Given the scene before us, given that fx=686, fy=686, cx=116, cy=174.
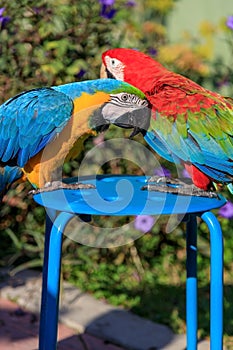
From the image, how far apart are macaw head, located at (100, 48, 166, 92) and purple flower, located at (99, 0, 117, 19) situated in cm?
80

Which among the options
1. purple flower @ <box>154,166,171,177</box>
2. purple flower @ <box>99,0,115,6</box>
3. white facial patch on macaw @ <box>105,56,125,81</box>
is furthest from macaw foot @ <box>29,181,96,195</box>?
purple flower @ <box>99,0,115,6</box>

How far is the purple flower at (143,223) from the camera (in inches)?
134

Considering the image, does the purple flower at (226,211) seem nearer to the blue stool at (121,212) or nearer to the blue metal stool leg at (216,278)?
the blue stool at (121,212)

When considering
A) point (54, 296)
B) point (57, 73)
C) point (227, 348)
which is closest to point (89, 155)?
point (57, 73)

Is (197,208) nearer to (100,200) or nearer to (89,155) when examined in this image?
(100,200)

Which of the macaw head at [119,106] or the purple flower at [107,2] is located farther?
the purple flower at [107,2]

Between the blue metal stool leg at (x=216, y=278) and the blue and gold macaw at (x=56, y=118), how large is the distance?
1.40ft

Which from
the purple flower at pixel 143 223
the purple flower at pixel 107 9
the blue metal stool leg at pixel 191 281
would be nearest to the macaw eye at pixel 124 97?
the blue metal stool leg at pixel 191 281

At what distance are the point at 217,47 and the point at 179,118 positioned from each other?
152 inches

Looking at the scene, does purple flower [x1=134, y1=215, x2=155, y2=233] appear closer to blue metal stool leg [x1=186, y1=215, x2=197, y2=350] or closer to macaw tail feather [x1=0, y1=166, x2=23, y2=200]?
blue metal stool leg [x1=186, y1=215, x2=197, y2=350]

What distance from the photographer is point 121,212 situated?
2.11 m

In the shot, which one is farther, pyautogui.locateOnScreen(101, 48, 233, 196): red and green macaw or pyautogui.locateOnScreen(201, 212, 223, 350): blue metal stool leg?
pyautogui.locateOnScreen(101, 48, 233, 196): red and green macaw

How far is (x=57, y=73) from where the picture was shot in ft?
11.5

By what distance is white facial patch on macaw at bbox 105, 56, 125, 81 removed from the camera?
2.79 meters
